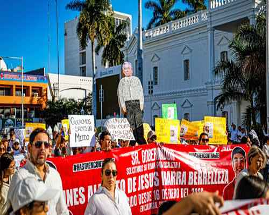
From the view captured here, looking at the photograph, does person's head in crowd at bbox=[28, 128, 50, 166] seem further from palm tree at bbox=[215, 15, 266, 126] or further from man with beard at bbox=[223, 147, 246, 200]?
palm tree at bbox=[215, 15, 266, 126]

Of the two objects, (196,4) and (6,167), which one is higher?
(196,4)

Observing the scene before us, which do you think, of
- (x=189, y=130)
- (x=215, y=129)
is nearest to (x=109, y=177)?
(x=215, y=129)

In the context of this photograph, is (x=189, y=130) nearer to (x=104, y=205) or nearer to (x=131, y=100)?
(x=131, y=100)

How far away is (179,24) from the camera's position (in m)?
31.2

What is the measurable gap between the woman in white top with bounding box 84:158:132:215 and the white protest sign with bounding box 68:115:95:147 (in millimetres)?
2854

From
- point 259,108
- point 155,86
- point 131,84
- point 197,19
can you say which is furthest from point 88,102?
point 131,84

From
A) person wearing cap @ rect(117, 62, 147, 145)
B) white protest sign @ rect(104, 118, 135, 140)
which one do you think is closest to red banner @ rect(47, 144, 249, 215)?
white protest sign @ rect(104, 118, 135, 140)

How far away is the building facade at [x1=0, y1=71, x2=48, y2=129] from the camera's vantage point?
49.1 meters

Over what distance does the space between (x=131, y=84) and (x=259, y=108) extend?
11.9 meters

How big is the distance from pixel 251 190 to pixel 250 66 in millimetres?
15877

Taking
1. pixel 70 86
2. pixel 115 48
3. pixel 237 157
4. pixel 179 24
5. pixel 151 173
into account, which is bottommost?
pixel 151 173

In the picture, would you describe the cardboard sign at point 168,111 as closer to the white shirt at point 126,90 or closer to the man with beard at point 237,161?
the white shirt at point 126,90

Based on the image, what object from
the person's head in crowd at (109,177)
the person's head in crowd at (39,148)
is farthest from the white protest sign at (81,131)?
the person's head in crowd at (39,148)

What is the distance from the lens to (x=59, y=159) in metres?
5.00
